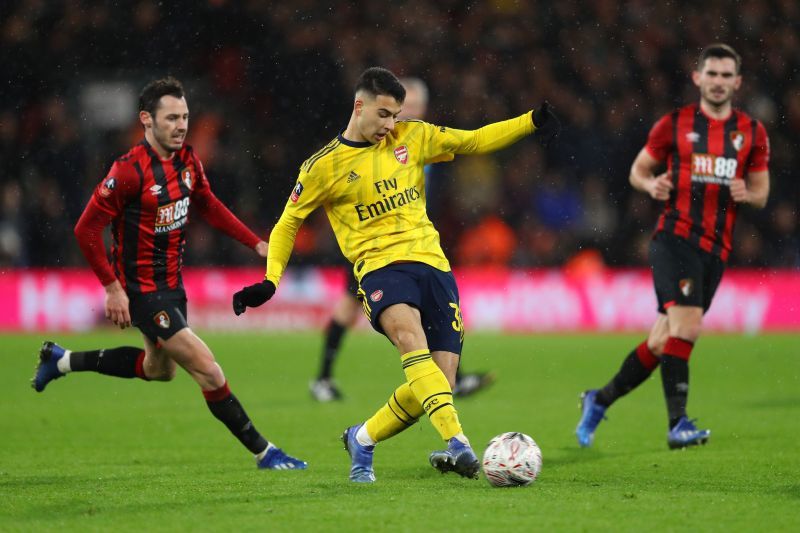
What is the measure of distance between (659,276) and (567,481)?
2105 millimetres

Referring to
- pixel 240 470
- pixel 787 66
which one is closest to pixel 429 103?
pixel 787 66

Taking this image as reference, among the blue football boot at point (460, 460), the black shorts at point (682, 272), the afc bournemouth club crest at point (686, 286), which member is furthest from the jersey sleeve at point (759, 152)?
the blue football boot at point (460, 460)

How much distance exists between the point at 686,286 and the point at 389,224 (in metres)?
2.34

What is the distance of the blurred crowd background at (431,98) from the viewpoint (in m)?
18.0

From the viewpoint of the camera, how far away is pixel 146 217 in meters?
6.77

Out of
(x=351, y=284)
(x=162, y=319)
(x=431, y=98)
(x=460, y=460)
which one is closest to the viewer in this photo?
(x=460, y=460)

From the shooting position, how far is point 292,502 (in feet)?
17.0

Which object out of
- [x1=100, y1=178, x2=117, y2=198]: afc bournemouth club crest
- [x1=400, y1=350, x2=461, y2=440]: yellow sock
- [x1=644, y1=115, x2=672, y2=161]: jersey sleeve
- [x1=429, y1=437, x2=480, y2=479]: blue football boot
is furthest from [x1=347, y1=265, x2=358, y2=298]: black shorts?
[x1=429, y1=437, x2=480, y2=479]: blue football boot

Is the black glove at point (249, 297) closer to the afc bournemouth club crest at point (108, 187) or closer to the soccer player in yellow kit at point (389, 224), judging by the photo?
the soccer player in yellow kit at point (389, 224)

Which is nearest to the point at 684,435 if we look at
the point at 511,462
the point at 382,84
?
the point at 511,462

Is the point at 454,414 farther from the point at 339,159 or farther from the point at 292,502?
the point at 339,159

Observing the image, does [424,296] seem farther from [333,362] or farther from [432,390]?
[333,362]

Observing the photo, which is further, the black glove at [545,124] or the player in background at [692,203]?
the player in background at [692,203]

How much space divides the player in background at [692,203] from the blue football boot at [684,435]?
248 millimetres
